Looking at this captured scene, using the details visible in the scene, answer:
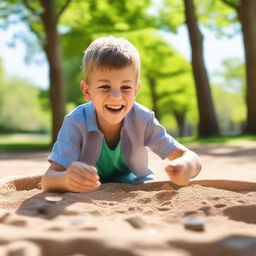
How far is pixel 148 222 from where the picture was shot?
4.82 ft

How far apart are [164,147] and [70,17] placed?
12.8 metres

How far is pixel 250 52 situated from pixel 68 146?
30.5ft

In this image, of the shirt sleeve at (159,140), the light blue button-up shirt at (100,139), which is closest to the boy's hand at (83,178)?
the light blue button-up shirt at (100,139)

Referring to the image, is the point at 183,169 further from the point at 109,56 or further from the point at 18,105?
the point at 18,105

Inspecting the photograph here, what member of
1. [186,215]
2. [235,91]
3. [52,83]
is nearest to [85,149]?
[186,215]

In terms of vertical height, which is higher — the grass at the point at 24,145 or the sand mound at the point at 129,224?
the sand mound at the point at 129,224

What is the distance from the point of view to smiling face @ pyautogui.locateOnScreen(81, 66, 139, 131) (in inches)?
86.7

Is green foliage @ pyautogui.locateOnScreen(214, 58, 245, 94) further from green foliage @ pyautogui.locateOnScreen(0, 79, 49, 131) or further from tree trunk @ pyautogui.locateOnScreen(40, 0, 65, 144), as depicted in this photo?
tree trunk @ pyautogui.locateOnScreen(40, 0, 65, 144)

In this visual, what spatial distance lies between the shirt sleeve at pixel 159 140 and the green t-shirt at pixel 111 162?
204mm

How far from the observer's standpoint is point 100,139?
2504mm

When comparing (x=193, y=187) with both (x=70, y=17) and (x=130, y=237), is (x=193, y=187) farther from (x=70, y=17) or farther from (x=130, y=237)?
(x=70, y=17)

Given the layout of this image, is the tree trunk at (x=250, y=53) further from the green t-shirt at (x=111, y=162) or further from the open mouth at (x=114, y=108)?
the open mouth at (x=114, y=108)

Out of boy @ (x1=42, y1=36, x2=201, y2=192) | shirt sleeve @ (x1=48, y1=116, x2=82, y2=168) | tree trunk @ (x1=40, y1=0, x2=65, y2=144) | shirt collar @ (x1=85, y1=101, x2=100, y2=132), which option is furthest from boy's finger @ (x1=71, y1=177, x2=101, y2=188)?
tree trunk @ (x1=40, y1=0, x2=65, y2=144)

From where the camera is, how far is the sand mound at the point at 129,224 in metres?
1.18
